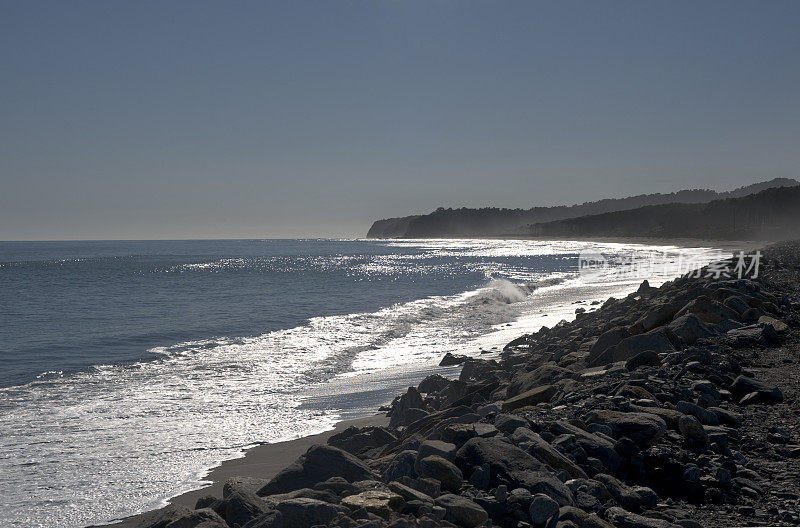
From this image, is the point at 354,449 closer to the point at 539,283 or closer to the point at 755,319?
the point at 755,319

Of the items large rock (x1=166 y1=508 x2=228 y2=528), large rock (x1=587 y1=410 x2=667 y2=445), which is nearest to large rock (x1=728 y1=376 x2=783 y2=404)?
large rock (x1=587 y1=410 x2=667 y2=445)

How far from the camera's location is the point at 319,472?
4.94m

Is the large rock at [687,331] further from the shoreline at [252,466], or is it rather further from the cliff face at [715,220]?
the cliff face at [715,220]

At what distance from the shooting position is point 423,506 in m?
3.86

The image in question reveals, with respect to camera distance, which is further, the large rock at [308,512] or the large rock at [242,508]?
the large rock at [242,508]

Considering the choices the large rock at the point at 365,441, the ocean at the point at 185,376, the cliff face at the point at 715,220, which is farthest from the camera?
the cliff face at the point at 715,220

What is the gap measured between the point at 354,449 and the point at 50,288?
44968 millimetres

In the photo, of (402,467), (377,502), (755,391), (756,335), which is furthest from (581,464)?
(756,335)

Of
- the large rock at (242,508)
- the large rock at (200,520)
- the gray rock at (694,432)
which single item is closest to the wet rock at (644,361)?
the gray rock at (694,432)

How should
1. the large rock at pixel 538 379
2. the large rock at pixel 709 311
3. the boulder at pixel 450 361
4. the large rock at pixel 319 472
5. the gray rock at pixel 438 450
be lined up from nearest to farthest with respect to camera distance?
the gray rock at pixel 438 450
the large rock at pixel 319 472
the large rock at pixel 538 379
the large rock at pixel 709 311
the boulder at pixel 450 361

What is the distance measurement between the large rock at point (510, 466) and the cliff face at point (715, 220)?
77.7 metres

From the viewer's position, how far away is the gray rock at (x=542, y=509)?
376 cm

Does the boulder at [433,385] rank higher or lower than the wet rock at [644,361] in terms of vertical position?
lower

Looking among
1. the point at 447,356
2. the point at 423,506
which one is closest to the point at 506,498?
the point at 423,506
